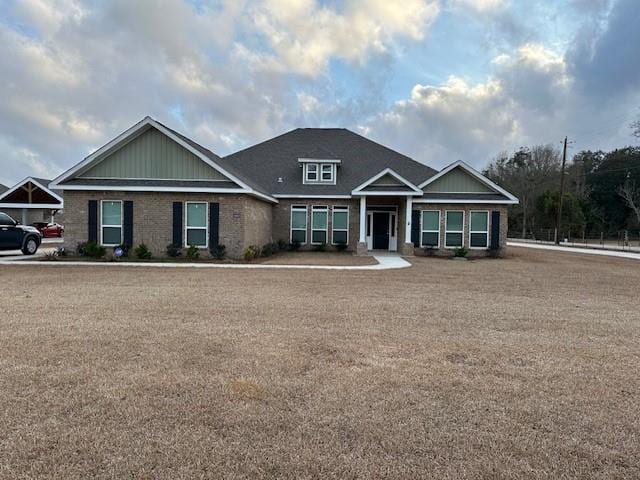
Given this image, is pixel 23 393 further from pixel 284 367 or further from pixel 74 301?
pixel 74 301

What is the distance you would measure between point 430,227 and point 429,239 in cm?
58

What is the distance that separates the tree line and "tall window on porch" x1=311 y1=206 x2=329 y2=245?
3178 cm

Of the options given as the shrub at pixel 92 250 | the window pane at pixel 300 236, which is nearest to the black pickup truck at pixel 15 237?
the shrub at pixel 92 250

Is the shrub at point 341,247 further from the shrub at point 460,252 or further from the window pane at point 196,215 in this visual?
the window pane at point 196,215

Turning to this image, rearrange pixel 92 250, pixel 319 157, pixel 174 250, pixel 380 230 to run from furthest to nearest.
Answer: pixel 380 230 → pixel 319 157 → pixel 174 250 → pixel 92 250

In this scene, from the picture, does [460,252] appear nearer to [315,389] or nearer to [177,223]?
[177,223]

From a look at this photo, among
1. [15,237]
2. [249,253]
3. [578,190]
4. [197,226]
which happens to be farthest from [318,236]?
[578,190]

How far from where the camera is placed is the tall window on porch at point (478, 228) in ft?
71.8

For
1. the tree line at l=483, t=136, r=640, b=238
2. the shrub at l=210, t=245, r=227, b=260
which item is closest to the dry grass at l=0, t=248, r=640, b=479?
the shrub at l=210, t=245, r=227, b=260

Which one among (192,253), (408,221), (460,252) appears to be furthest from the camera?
(408,221)

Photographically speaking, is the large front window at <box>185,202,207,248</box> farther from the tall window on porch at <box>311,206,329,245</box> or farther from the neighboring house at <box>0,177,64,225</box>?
the neighboring house at <box>0,177,64,225</box>

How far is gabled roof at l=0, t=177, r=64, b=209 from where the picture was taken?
35875 mm

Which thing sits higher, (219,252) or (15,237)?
(15,237)

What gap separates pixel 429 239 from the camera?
72.5 feet
